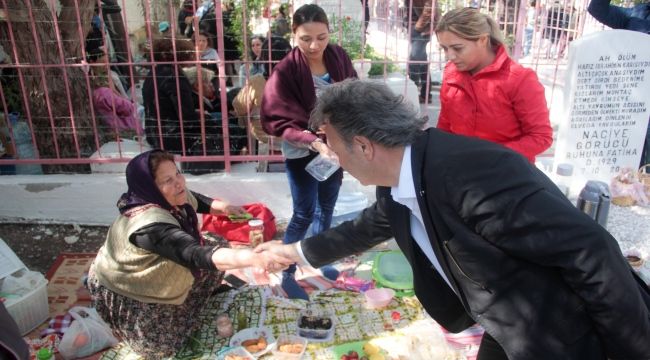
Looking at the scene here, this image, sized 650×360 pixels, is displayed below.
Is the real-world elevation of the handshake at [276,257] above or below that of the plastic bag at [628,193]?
above

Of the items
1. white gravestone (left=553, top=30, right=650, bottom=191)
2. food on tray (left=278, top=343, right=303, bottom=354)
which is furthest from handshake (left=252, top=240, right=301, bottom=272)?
white gravestone (left=553, top=30, right=650, bottom=191)

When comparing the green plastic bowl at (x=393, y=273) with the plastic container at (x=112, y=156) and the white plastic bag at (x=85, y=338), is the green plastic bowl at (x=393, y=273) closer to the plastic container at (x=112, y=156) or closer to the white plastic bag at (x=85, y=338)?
the white plastic bag at (x=85, y=338)

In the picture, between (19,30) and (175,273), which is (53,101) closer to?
(19,30)

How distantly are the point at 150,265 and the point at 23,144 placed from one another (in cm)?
274

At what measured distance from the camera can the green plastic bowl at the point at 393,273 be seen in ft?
11.6

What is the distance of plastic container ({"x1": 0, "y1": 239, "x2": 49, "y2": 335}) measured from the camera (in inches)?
122

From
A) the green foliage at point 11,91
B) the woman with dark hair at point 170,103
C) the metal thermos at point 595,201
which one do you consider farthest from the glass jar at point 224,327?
the green foliage at point 11,91

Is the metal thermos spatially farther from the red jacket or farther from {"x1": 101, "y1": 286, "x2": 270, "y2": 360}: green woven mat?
{"x1": 101, "y1": 286, "x2": 270, "y2": 360}: green woven mat

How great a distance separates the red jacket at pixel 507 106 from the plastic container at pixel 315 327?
1.38m

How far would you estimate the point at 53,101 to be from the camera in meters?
4.86

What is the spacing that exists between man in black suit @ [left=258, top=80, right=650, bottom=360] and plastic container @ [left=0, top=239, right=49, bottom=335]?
230 cm

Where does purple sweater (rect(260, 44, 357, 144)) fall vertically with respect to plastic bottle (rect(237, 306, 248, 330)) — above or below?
above

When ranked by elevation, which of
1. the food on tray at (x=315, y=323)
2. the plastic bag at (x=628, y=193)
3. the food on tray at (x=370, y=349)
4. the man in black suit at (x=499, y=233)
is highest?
the man in black suit at (x=499, y=233)

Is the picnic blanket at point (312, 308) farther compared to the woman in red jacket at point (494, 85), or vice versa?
the picnic blanket at point (312, 308)
